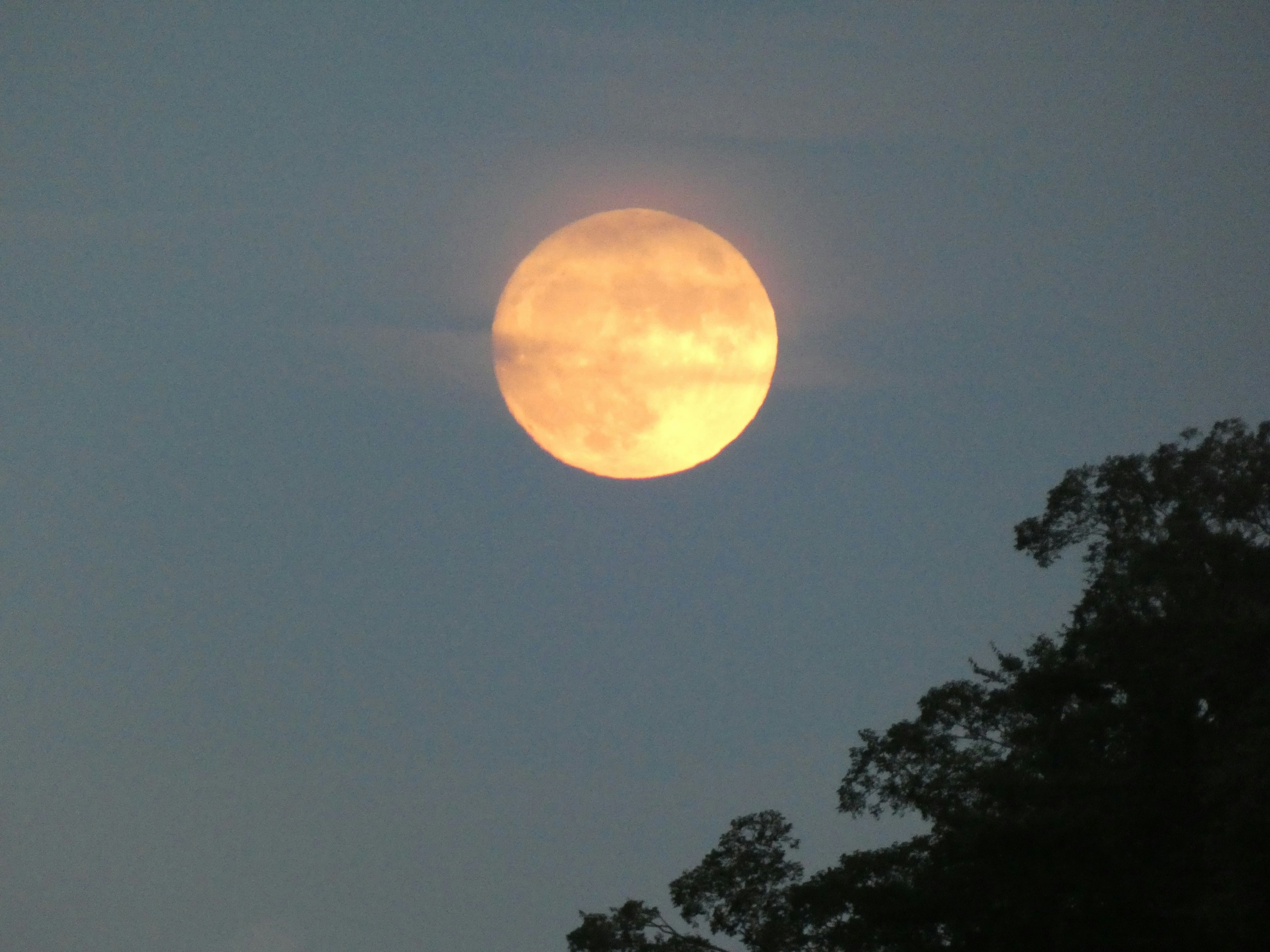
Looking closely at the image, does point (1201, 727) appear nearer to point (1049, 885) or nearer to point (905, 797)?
point (1049, 885)

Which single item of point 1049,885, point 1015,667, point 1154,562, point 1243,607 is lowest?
point 1049,885

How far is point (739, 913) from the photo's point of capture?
34.5 m

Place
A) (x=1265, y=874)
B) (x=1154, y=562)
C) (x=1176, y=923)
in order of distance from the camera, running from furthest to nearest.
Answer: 1. (x=1154, y=562)
2. (x=1176, y=923)
3. (x=1265, y=874)

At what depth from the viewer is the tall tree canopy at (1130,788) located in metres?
25.0

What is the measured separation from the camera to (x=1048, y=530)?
1421 inches

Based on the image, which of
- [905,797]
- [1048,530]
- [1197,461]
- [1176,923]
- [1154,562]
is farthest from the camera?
[1048,530]

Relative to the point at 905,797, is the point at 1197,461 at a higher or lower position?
higher

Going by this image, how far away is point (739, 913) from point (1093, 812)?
1089 cm

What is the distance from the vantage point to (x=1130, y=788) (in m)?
26.8

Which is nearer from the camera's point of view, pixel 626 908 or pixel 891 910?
pixel 891 910

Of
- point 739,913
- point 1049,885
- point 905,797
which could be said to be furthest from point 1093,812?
point 739,913

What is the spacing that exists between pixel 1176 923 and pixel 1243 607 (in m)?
5.94

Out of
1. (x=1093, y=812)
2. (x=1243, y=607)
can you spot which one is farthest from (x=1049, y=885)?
(x=1243, y=607)

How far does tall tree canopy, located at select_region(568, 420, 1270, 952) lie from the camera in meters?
25.0
